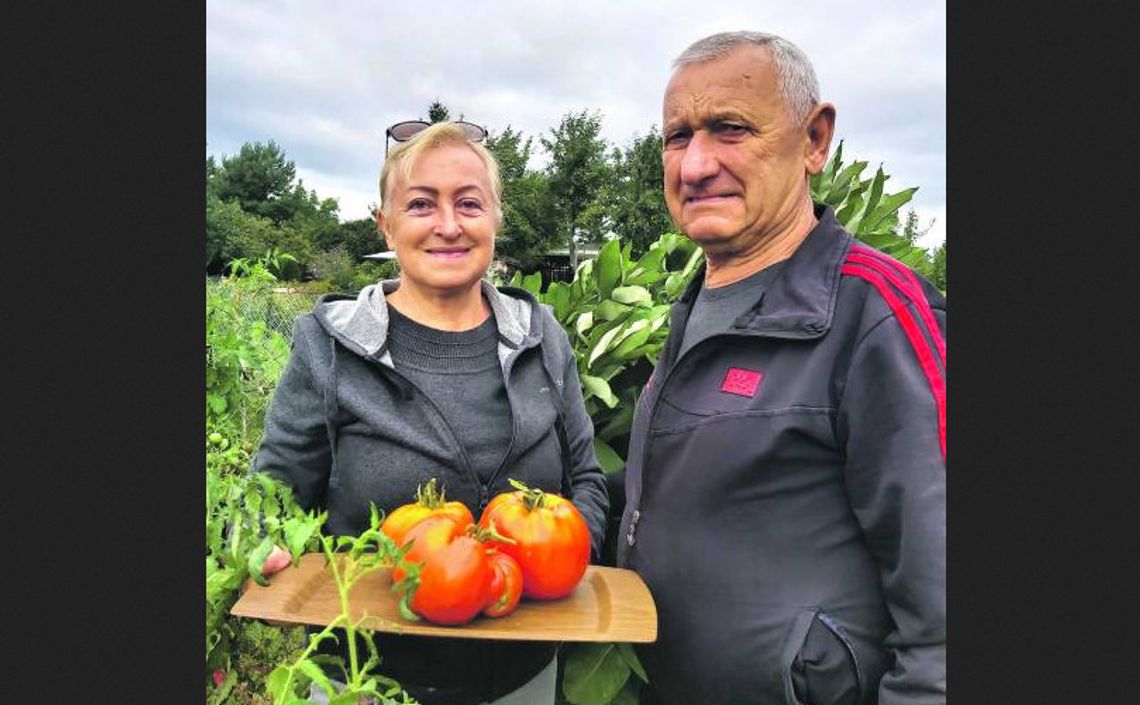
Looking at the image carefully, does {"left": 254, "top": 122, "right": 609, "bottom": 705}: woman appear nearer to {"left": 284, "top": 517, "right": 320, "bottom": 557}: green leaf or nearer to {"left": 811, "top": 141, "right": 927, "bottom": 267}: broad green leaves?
{"left": 284, "top": 517, "right": 320, "bottom": 557}: green leaf

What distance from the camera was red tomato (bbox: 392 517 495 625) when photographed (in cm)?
122

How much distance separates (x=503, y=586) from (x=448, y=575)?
130 mm

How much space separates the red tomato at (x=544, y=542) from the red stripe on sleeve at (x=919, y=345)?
2.06ft

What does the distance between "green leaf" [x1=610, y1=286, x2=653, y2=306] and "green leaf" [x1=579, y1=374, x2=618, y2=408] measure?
0.31m

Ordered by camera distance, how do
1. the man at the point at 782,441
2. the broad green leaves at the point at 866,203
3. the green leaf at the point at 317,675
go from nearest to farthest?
the green leaf at the point at 317,675 → the man at the point at 782,441 → the broad green leaves at the point at 866,203

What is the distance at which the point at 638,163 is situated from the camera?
990 inches

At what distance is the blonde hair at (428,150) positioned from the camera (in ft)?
5.70

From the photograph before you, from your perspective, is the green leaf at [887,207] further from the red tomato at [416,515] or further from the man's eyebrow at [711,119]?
the red tomato at [416,515]

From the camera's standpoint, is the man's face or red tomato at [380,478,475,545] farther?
the man's face

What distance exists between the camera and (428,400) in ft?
5.72

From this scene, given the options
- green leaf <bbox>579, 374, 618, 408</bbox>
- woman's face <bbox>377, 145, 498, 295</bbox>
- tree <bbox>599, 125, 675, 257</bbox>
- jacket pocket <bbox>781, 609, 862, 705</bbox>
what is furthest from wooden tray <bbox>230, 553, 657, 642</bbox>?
tree <bbox>599, 125, 675, 257</bbox>

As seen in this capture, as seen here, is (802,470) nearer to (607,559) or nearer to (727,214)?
(727,214)

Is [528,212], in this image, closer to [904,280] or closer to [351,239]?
[351,239]

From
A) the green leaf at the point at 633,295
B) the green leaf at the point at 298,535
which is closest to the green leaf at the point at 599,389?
the green leaf at the point at 633,295
